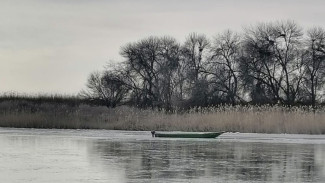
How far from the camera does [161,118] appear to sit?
2861 cm

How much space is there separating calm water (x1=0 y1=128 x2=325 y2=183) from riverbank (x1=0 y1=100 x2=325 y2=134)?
5807 mm

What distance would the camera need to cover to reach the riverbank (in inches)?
1009

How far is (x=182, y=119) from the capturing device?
1094 inches

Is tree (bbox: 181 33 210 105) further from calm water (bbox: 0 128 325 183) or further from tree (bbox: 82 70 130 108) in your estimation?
calm water (bbox: 0 128 325 183)

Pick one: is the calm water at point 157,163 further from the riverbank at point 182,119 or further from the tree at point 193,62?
the tree at point 193,62

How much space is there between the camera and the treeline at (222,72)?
177 ft

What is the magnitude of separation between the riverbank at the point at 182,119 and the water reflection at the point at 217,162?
616cm

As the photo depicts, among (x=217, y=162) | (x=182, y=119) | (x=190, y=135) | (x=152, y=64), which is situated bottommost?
(x=217, y=162)

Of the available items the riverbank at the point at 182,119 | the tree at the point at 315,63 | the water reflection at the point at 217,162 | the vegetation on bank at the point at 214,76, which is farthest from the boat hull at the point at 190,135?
the tree at the point at 315,63

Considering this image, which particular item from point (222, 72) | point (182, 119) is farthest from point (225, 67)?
point (182, 119)

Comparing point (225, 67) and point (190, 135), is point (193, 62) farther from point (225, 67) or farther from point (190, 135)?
point (190, 135)

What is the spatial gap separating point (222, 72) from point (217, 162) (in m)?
42.9

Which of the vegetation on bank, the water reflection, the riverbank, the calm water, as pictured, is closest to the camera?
the calm water

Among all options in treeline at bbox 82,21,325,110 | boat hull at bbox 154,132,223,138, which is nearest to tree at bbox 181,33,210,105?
treeline at bbox 82,21,325,110
